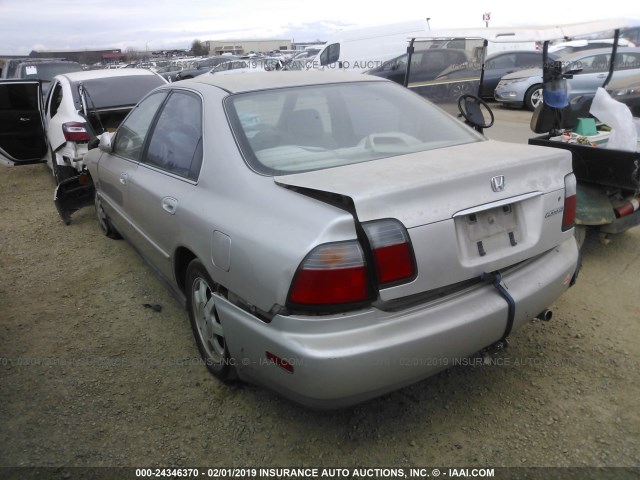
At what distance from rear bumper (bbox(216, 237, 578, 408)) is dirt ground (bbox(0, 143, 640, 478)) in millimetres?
392

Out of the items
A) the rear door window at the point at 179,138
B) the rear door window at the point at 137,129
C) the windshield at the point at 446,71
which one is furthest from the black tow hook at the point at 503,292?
the windshield at the point at 446,71

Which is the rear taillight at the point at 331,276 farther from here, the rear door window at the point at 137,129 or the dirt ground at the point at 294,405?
the rear door window at the point at 137,129

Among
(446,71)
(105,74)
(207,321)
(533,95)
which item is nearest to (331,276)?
(207,321)

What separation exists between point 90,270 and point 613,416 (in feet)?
13.4

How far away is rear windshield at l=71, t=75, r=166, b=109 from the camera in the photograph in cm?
668

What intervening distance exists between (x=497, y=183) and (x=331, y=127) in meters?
1.00

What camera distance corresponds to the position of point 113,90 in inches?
270

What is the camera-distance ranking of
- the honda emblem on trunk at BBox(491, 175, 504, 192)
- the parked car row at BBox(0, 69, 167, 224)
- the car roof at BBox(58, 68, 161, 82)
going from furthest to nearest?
the car roof at BBox(58, 68, 161, 82), the parked car row at BBox(0, 69, 167, 224), the honda emblem on trunk at BBox(491, 175, 504, 192)

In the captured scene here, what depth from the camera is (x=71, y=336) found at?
340 centimetres

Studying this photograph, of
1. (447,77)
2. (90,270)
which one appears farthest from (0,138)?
(447,77)

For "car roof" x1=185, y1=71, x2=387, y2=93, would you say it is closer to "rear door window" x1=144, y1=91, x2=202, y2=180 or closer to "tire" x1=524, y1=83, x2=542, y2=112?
"rear door window" x1=144, y1=91, x2=202, y2=180

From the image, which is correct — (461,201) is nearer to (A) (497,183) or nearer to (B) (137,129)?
(A) (497,183)

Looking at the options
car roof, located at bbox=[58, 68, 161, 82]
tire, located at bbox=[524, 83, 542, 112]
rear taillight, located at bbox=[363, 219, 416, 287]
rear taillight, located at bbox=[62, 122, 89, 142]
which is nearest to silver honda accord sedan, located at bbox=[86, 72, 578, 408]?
rear taillight, located at bbox=[363, 219, 416, 287]

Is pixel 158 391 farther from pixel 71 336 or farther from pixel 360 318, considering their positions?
pixel 360 318
